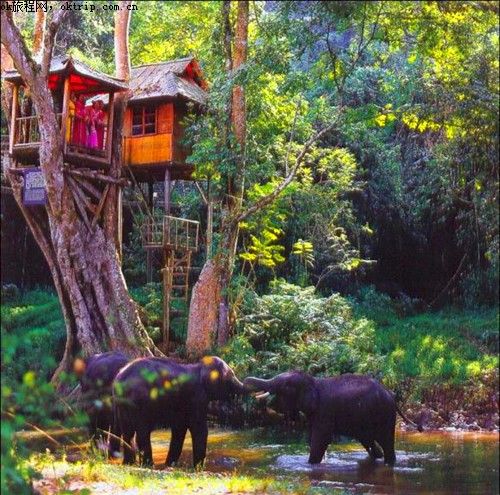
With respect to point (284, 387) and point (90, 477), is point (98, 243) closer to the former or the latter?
point (284, 387)

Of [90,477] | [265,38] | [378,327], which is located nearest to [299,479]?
[90,477]

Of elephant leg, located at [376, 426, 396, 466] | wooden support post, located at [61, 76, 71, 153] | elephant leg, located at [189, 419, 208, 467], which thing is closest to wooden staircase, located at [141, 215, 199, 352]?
wooden support post, located at [61, 76, 71, 153]

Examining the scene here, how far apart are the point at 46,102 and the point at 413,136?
1359 centimetres

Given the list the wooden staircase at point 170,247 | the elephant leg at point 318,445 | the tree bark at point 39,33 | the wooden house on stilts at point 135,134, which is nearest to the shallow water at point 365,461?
the elephant leg at point 318,445

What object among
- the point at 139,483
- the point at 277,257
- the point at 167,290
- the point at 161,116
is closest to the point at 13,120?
the point at 161,116

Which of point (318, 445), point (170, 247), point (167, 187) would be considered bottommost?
point (318, 445)

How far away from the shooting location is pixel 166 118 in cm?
2425

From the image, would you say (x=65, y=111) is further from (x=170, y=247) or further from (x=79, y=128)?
(x=170, y=247)

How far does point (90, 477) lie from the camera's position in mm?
9188

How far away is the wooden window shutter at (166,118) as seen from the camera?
24141 millimetres

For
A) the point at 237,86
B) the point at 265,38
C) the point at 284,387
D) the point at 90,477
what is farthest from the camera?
the point at 237,86

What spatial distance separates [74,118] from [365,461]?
11518 mm

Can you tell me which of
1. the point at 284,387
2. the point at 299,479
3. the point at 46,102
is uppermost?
the point at 46,102

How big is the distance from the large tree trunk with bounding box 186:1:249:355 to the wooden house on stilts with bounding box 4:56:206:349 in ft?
5.55
